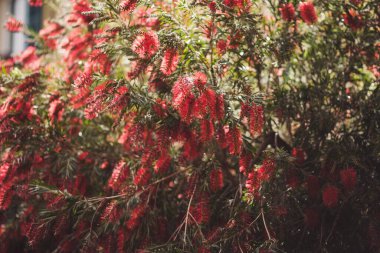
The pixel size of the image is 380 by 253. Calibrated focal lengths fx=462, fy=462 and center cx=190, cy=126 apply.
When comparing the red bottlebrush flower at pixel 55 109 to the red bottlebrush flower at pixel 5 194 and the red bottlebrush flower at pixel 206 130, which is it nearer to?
the red bottlebrush flower at pixel 5 194

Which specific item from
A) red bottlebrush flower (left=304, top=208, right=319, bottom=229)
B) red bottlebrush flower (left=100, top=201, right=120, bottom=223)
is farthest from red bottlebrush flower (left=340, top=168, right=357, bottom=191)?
red bottlebrush flower (left=100, top=201, right=120, bottom=223)

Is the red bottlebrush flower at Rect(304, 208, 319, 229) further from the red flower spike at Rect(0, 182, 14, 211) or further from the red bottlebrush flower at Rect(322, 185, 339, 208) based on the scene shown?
the red flower spike at Rect(0, 182, 14, 211)

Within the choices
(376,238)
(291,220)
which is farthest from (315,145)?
(376,238)

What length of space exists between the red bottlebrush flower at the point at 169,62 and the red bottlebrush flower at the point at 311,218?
1431mm

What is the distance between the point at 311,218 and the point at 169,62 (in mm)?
1519

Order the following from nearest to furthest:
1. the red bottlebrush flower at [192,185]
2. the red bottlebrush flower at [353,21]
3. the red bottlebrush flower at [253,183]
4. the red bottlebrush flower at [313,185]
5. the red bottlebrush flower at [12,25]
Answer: the red bottlebrush flower at [253,183] < the red bottlebrush flower at [313,185] < the red bottlebrush flower at [192,185] < the red bottlebrush flower at [353,21] < the red bottlebrush flower at [12,25]

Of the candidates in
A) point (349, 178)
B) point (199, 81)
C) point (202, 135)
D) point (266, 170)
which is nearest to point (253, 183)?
point (266, 170)

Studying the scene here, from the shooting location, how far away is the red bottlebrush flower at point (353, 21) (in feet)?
11.9

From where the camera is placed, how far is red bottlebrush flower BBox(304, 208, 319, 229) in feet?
10.7

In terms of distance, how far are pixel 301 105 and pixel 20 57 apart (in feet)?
9.56

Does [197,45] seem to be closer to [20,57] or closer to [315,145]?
[315,145]

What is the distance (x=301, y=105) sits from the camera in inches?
156

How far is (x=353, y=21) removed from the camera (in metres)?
3.63

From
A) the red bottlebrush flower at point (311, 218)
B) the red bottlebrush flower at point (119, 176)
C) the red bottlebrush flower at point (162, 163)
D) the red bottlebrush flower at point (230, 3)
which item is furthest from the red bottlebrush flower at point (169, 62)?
the red bottlebrush flower at point (311, 218)
